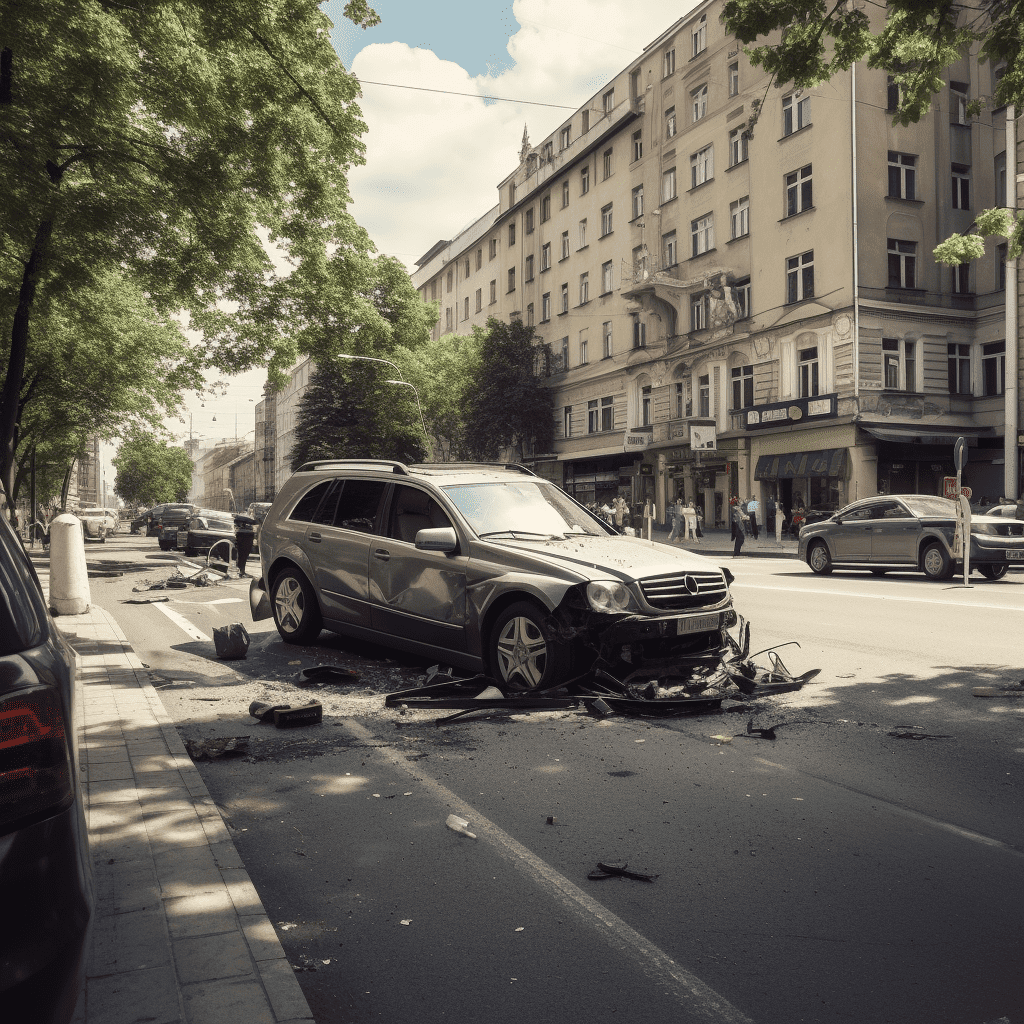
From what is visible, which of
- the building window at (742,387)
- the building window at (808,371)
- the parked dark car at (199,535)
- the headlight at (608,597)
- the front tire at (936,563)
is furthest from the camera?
the building window at (742,387)

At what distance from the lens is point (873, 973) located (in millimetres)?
2850

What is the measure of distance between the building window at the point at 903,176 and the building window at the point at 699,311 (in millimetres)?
8417

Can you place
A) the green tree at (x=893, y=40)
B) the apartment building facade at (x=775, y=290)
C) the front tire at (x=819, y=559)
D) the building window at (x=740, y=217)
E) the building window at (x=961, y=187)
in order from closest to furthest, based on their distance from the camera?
the green tree at (x=893, y=40) → the front tire at (x=819, y=559) → the apartment building facade at (x=775, y=290) → the building window at (x=961, y=187) → the building window at (x=740, y=217)

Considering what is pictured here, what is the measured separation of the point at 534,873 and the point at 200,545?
24.9 metres

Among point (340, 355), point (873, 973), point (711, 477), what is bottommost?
point (873, 973)

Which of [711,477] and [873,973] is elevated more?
[711,477]

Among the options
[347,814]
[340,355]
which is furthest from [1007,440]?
[347,814]

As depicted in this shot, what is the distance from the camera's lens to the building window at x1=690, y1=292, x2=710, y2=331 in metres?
38.2

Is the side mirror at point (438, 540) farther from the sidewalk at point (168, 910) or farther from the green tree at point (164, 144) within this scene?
the green tree at point (164, 144)

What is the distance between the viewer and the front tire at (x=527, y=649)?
641cm

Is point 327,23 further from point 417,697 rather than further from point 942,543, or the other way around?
point 942,543

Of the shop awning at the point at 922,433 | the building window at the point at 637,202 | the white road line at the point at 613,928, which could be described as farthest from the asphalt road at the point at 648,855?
the building window at the point at 637,202

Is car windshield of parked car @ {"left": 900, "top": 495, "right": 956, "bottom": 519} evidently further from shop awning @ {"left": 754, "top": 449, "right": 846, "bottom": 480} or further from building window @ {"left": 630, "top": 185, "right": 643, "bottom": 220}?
building window @ {"left": 630, "top": 185, "right": 643, "bottom": 220}

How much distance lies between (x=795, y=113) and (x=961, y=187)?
622 cm
